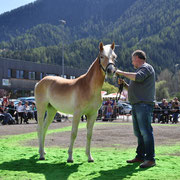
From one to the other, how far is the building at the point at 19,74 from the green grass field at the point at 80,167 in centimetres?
5745

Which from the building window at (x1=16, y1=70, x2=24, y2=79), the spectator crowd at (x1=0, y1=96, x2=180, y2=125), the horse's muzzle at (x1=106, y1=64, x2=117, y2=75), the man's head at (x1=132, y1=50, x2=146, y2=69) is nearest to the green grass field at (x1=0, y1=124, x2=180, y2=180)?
the horse's muzzle at (x1=106, y1=64, x2=117, y2=75)

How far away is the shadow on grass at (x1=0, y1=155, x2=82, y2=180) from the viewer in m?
5.46

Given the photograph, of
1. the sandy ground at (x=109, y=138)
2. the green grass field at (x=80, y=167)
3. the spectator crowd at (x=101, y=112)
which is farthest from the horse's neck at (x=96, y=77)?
the spectator crowd at (x=101, y=112)

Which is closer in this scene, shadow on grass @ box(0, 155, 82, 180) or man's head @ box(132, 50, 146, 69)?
shadow on grass @ box(0, 155, 82, 180)

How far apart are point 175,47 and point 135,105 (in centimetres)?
19931

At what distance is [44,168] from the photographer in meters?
6.02

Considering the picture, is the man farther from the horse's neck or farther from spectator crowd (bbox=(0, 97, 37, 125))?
spectator crowd (bbox=(0, 97, 37, 125))

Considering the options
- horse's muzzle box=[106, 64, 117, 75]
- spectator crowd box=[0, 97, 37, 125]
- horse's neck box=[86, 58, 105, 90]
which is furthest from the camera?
spectator crowd box=[0, 97, 37, 125]

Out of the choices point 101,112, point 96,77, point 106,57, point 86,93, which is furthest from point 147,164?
point 101,112

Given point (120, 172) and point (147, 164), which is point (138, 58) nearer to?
point (147, 164)

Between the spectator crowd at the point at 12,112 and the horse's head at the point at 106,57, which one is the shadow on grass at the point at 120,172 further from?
the spectator crowd at the point at 12,112

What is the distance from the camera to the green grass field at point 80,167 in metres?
5.30

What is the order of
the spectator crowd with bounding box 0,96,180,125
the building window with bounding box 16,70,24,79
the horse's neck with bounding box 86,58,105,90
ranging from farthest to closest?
the building window with bounding box 16,70,24,79 → the spectator crowd with bounding box 0,96,180,125 → the horse's neck with bounding box 86,58,105,90

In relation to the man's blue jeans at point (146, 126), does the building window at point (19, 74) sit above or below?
above
